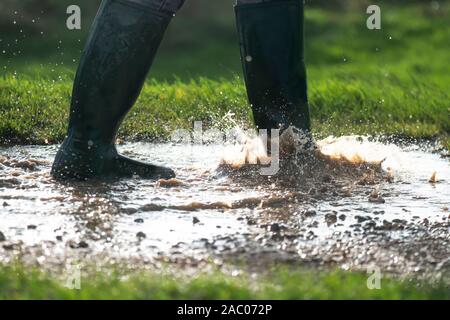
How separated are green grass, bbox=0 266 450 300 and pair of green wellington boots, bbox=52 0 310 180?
3.66ft

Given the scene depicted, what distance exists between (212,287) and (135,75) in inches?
53.1

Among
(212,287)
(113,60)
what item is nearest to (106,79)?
(113,60)

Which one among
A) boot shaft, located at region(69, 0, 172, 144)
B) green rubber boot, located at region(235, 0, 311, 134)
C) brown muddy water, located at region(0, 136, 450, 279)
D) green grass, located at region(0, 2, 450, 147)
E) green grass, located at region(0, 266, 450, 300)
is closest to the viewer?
green grass, located at region(0, 266, 450, 300)

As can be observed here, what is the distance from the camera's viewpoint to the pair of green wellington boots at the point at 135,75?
12.0 feet

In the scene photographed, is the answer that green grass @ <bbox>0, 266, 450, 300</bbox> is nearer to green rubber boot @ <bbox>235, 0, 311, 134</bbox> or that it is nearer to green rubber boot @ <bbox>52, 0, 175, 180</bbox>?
green rubber boot @ <bbox>52, 0, 175, 180</bbox>

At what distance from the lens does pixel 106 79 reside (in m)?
Result: 3.65

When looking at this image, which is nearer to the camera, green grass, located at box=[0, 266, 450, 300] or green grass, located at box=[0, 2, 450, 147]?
green grass, located at box=[0, 266, 450, 300]

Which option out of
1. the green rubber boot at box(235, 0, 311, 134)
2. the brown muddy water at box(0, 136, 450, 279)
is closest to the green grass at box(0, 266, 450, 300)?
the brown muddy water at box(0, 136, 450, 279)

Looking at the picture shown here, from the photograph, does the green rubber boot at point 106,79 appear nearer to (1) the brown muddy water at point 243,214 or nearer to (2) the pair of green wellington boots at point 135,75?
(2) the pair of green wellington boots at point 135,75

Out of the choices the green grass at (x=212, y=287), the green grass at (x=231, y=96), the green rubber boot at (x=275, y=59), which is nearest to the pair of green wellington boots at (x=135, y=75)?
the green rubber boot at (x=275, y=59)

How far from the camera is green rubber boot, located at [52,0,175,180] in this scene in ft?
11.9
